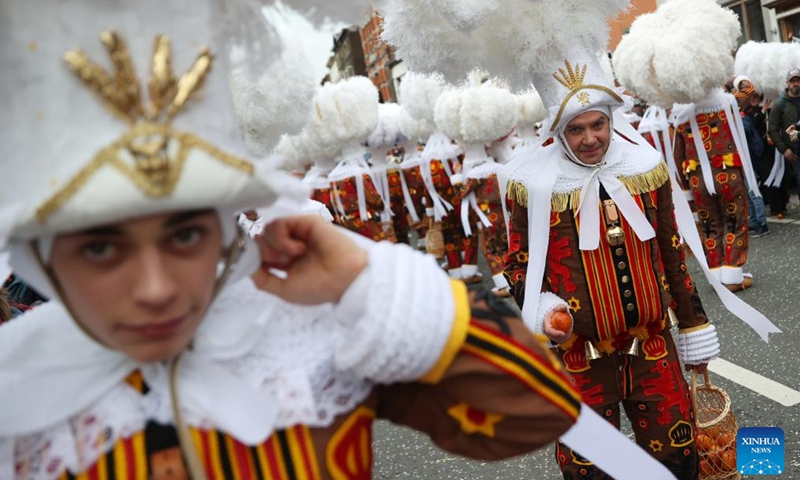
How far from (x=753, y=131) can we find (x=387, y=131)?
4240 mm

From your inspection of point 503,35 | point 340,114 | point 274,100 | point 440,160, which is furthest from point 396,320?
point 440,160

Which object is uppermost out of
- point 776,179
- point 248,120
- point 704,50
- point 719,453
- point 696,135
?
point 248,120

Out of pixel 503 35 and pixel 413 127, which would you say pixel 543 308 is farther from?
pixel 413 127

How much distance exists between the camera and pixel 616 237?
9.71 feet

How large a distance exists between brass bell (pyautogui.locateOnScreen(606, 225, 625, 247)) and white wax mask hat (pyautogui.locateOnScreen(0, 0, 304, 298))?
1.97 metres

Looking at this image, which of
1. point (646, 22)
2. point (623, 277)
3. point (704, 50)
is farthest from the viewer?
point (646, 22)

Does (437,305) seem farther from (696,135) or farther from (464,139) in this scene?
(464,139)

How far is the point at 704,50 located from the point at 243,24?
512 cm

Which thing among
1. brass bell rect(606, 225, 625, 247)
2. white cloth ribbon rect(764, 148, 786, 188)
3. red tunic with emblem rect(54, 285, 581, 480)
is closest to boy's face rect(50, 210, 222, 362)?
red tunic with emblem rect(54, 285, 581, 480)

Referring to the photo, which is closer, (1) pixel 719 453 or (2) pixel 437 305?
(2) pixel 437 305

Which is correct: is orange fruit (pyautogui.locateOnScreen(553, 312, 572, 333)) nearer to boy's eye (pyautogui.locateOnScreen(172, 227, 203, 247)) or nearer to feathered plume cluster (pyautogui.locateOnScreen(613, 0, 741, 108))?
boy's eye (pyautogui.locateOnScreen(172, 227, 203, 247))

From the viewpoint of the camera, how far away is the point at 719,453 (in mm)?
3137

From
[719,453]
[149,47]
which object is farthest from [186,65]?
[719,453]

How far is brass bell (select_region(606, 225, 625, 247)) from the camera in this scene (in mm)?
2959
